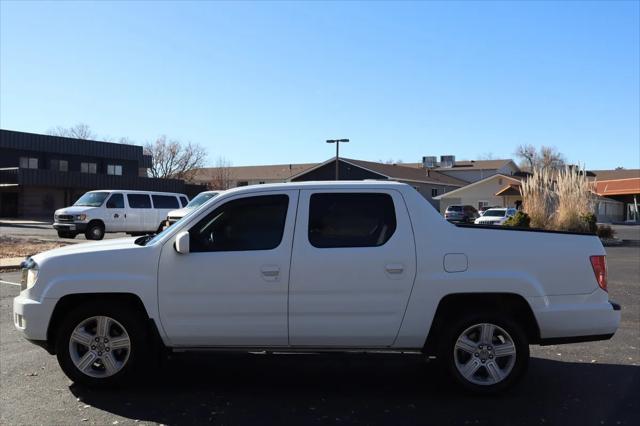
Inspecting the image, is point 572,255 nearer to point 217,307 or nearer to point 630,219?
point 217,307

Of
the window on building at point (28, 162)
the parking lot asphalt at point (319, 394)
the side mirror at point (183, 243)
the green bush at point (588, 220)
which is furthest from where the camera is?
the window on building at point (28, 162)

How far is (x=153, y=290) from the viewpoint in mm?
5047

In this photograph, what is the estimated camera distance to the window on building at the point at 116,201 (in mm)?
22523

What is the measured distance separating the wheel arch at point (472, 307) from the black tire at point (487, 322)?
0.30ft

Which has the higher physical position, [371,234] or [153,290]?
[371,234]

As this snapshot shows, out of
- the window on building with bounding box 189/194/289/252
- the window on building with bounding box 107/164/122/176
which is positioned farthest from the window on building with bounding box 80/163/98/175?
the window on building with bounding box 189/194/289/252

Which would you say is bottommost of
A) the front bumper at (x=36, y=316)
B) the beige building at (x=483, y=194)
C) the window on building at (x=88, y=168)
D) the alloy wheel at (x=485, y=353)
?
the alloy wheel at (x=485, y=353)

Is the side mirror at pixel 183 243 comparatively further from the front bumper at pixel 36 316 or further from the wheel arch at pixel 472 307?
the wheel arch at pixel 472 307

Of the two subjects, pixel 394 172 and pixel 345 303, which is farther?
pixel 394 172

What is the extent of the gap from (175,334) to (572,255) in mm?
3576

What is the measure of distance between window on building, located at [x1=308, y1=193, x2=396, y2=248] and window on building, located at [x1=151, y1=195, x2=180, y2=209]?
19566 millimetres

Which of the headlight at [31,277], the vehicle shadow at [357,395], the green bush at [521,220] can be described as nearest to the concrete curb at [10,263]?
the vehicle shadow at [357,395]

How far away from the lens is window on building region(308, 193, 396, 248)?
5.09 meters

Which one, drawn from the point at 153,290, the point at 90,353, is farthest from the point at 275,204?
the point at 90,353
